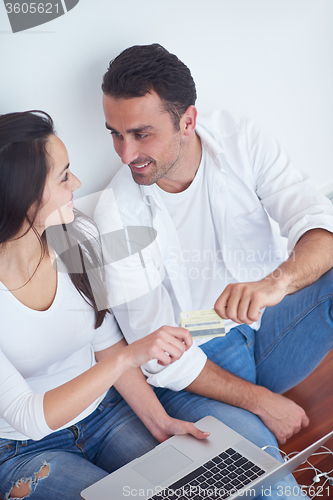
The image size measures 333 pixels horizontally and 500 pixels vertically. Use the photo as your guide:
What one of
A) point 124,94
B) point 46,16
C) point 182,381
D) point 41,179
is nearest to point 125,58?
point 124,94

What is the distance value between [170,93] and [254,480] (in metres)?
0.81

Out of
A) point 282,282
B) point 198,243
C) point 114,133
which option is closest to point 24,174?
point 114,133

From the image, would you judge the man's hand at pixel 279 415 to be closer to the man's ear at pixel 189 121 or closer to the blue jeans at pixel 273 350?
the blue jeans at pixel 273 350

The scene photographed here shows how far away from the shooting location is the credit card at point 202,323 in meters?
0.88

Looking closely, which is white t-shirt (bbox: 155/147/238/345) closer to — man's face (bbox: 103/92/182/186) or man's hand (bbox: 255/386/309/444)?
man's face (bbox: 103/92/182/186)

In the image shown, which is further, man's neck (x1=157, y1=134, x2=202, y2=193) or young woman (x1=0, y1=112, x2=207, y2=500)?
man's neck (x1=157, y1=134, x2=202, y2=193)

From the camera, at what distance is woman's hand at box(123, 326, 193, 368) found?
86cm

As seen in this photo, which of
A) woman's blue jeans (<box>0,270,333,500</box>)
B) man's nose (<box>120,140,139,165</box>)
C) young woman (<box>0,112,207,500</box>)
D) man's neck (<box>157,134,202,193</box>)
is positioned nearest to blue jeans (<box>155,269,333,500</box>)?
woman's blue jeans (<box>0,270,333,500</box>)

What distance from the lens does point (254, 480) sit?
833 millimetres

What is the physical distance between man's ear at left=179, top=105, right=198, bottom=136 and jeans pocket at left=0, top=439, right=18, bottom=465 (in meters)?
0.81

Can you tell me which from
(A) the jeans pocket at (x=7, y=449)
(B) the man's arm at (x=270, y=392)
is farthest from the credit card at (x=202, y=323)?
(A) the jeans pocket at (x=7, y=449)

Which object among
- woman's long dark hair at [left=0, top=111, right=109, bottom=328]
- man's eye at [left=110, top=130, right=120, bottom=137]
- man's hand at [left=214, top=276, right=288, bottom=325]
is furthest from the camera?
man's eye at [left=110, top=130, right=120, bottom=137]

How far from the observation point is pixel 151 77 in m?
1.01

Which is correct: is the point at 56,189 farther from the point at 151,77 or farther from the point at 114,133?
the point at 151,77
